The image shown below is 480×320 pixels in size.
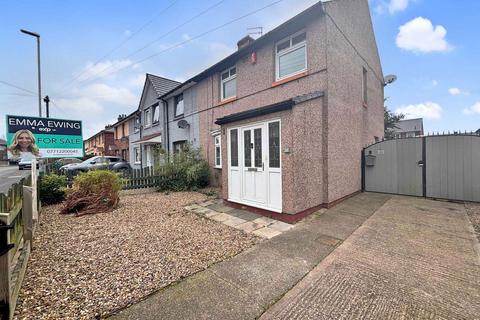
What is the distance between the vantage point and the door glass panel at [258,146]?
577cm

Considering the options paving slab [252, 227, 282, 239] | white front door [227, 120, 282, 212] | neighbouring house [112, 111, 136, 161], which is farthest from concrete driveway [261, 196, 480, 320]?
neighbouring house [112, 111, 136, 161]

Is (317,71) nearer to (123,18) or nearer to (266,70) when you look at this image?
(266,70)

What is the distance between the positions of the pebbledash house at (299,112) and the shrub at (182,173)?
786 mm

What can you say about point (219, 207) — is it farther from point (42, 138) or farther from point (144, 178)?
point (42, 138)

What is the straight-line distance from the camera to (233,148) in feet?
21.5

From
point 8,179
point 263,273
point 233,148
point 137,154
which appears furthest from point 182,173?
point 8,179

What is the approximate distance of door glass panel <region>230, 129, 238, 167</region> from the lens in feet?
21.1

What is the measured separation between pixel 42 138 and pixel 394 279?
7767 mm

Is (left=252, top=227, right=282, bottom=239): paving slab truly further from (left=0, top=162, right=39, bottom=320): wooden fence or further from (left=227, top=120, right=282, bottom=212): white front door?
(left=0, top=162, right=39, bottom=320): wooden fence

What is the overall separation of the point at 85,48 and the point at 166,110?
5.13 metres

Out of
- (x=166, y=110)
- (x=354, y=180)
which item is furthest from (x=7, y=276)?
(x=166, y=110)

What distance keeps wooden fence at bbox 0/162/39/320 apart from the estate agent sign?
1777 millimetres

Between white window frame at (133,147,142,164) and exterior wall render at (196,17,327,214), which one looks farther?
white window frame at (133,147,142,164)

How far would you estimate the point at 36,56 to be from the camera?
10.8m
